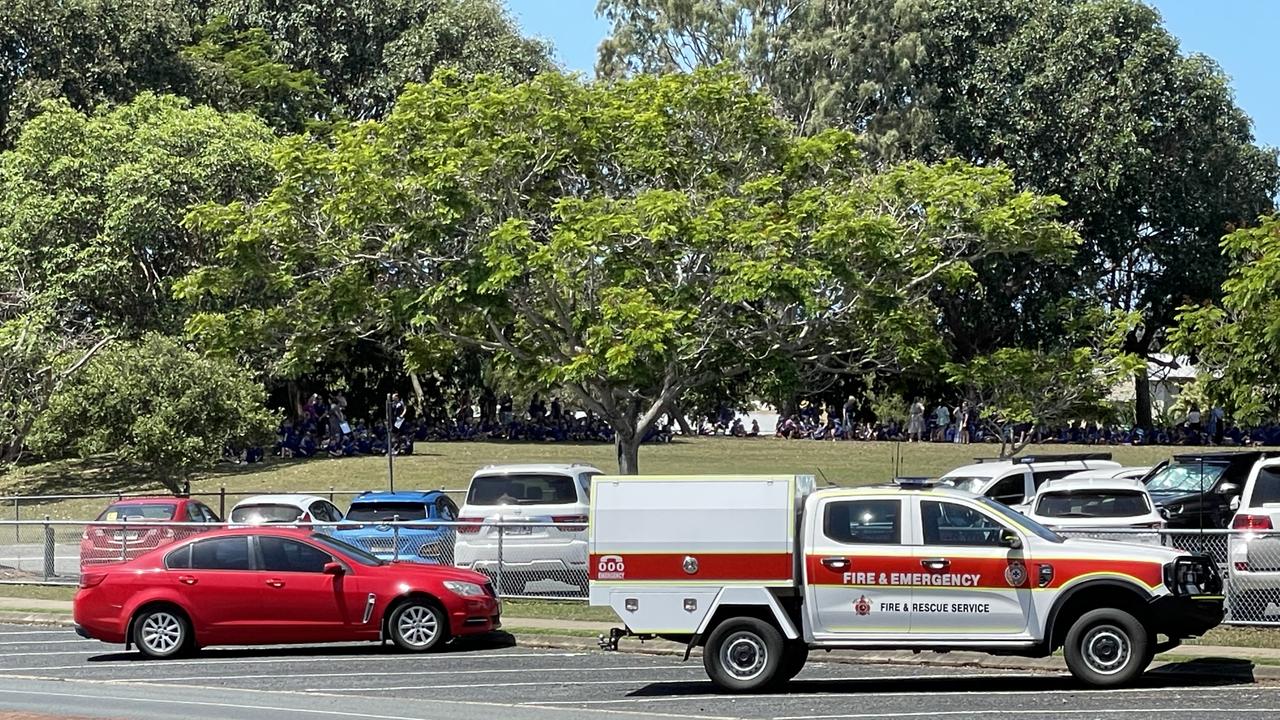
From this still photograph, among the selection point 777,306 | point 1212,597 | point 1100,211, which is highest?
point 1100,211

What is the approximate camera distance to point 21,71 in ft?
176

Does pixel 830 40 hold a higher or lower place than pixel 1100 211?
higher

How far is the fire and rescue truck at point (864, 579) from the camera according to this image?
15617mm

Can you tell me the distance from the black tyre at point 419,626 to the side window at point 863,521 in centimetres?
548

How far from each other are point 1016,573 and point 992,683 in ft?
4.99

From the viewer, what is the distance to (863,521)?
16.2 m

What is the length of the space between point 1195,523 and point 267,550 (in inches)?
497

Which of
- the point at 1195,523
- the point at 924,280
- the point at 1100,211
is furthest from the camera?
the point at 1100,211

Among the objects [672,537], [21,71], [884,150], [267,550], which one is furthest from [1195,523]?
[21,71]

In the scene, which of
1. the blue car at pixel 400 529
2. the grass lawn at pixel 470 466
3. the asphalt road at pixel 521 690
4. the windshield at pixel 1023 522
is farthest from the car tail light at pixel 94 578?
the grass lawn at pixel 470 466

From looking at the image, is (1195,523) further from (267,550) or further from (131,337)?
(131,337)

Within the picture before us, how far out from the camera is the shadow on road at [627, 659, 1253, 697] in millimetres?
16188

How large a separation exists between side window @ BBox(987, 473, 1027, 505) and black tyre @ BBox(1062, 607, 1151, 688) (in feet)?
35.4

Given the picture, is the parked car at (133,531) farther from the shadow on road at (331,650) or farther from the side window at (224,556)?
the side window at (224,556)
